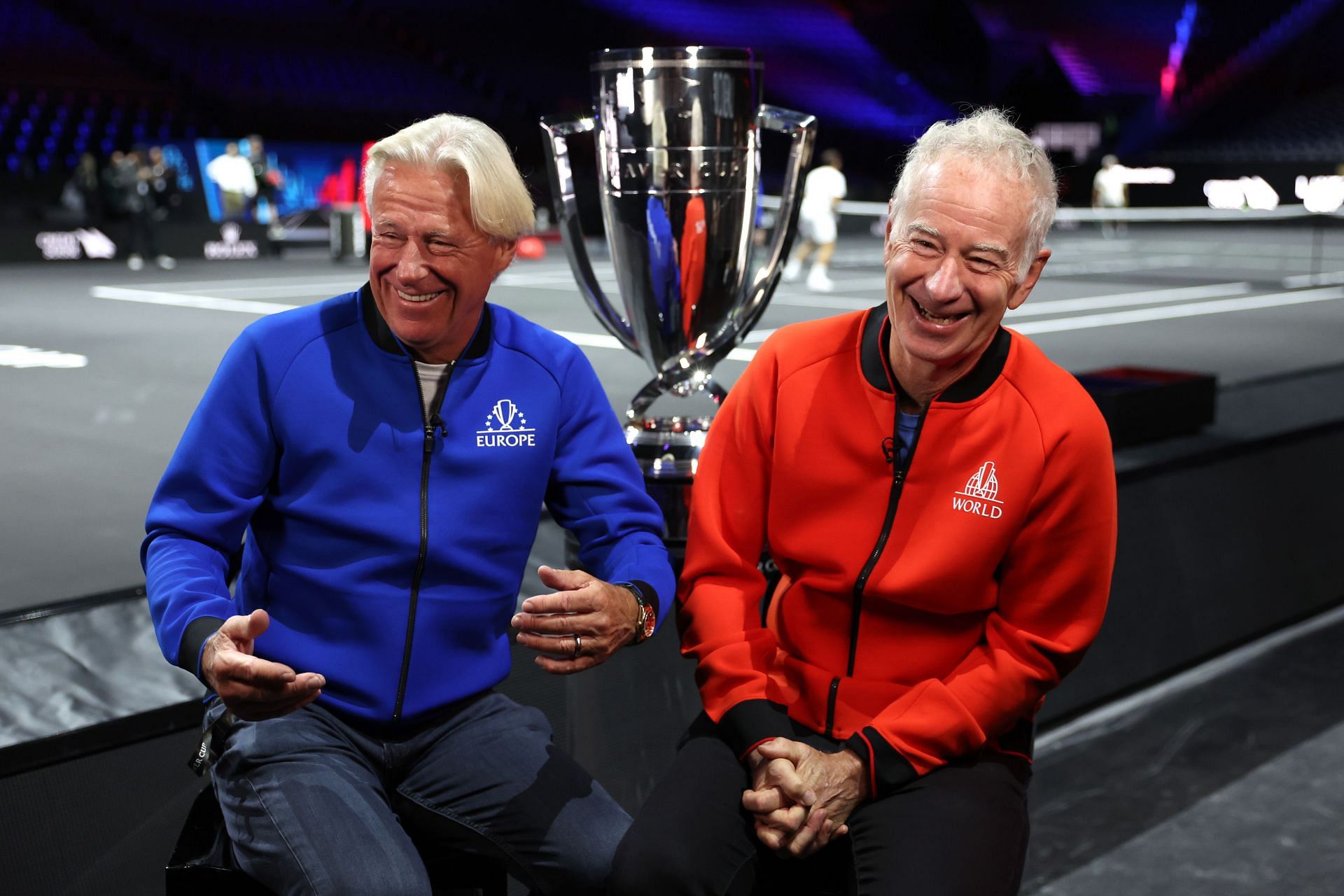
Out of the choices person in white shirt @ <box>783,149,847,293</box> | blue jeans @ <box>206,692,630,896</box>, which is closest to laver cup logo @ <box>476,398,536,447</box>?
blue jeans @ <box>206,692,630,896</box>

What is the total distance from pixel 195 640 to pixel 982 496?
3.35ft

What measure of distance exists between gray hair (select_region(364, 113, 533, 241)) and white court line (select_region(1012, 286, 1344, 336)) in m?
7.25

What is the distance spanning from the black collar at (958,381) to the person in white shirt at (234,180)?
14955 millimetres

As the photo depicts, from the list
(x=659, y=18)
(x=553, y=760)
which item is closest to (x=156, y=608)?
(x=553, y=760)

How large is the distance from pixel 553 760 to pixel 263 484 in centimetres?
54

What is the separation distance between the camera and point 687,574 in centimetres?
196

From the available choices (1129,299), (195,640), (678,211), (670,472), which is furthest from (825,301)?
(195,640)

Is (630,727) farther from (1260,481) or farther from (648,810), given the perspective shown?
(1260,481)

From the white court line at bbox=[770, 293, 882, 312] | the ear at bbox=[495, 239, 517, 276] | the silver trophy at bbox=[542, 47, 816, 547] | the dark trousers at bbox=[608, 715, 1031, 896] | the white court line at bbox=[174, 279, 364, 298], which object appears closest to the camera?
the dark trousers at bbox=[608, 715, 1031, 896]

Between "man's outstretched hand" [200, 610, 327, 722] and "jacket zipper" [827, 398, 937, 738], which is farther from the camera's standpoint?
"jacket zipper" [827, 398, 937, 738]

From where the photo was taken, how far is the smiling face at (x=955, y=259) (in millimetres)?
1755

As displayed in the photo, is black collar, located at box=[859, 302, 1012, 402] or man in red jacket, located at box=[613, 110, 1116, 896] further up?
black collar, located at box=[859, 302, 1012, 402]

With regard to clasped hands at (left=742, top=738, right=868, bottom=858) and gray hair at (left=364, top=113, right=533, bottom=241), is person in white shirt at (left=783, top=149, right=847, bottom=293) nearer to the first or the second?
gray hair at (left=364, top=113, right=533, bottom=241)

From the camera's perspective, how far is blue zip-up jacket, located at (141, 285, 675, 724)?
1.72 meters
